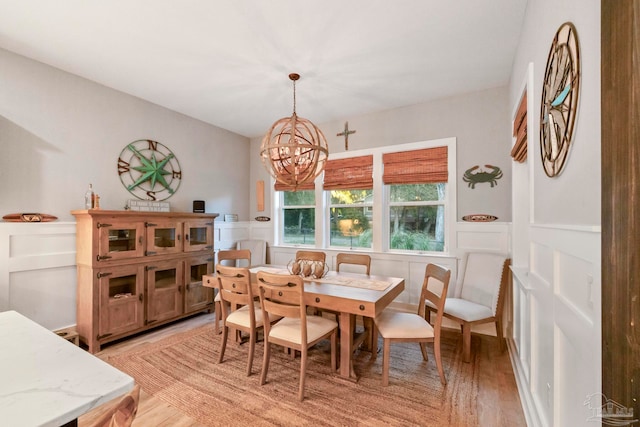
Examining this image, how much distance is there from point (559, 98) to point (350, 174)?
3009mm

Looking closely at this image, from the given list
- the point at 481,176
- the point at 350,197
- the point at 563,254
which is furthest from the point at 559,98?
the point at 350,197

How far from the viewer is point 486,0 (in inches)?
76.7

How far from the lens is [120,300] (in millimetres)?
2984

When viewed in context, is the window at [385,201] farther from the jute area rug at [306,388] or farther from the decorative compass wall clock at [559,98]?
the decorative compass wall clock at [559,98]

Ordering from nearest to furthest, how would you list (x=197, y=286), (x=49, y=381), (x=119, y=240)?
(x=49, y=381) → (x=119, y=240) → (x=197, y=286)

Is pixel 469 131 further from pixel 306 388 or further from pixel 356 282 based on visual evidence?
pixel 306 388

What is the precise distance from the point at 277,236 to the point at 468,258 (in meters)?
3.03

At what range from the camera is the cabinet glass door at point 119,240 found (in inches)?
112

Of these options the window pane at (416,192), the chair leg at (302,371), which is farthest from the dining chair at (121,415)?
the window pane at (416,192)

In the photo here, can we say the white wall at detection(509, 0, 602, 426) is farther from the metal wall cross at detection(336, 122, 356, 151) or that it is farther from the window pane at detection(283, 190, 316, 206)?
the window pane at detection(283, 190, 316, 206)

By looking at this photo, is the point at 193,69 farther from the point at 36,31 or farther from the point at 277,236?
the point at 277,236

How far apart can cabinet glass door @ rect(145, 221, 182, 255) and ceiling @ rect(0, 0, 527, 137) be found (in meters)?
1.64

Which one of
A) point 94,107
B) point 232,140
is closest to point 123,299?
point 94,107

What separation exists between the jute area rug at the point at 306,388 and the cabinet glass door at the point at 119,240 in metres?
1.02
